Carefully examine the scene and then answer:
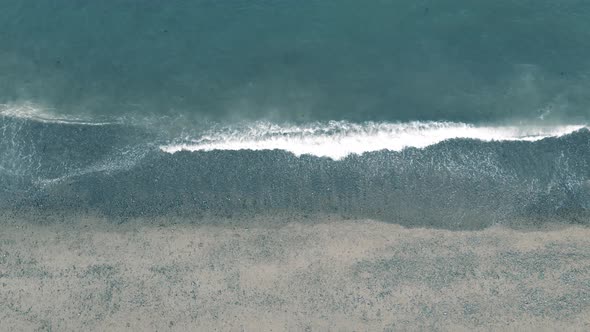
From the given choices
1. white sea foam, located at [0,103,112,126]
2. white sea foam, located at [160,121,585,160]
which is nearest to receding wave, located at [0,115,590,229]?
white sea foam, located at [160,121,585,160]

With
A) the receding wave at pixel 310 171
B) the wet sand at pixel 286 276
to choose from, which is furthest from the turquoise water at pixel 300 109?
the wet sand at pixel 286 276

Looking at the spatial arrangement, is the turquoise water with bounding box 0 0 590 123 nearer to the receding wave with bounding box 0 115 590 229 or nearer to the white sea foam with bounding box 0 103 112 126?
the white sea foam with bounding box 0 103 112 126

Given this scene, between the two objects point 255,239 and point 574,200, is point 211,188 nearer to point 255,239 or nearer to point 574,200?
point 255,239

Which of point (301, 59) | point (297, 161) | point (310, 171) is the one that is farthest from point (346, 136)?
point (301, 59)

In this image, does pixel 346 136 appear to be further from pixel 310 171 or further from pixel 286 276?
pixel 286 276

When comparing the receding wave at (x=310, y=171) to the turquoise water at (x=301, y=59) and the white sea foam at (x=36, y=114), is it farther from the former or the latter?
the turquoise water at (x=301, y=59)

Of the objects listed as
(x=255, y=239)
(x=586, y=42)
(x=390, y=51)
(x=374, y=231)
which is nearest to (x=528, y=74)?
→ (x=586, y=42)
